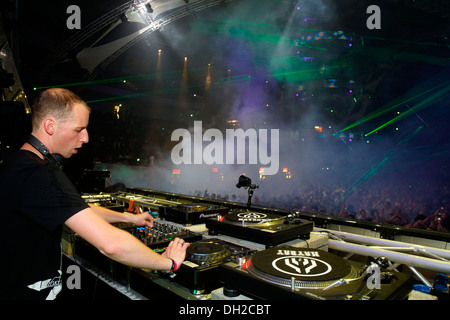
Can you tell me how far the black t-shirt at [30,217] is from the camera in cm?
104

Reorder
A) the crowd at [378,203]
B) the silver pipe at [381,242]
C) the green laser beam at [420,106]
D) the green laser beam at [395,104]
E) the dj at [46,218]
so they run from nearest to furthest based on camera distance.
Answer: the dj at [46,218] → the silver pipe at [381,242] → the crowd at [378,203] → the green laser beam at [420,106] → the green laser beam at [395,104]

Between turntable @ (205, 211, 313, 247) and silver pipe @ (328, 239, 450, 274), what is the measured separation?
0.98ft

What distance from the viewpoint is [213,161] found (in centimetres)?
1370

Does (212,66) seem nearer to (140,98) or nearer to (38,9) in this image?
(140,98)

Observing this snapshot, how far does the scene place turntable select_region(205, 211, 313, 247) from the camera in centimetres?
148

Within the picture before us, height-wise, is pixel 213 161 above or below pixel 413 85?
below

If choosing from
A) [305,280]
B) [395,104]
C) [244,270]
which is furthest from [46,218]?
[395,104]

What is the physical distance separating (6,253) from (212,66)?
12.9 metres

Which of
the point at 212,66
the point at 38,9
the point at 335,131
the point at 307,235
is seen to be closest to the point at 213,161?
Result: the point at 212,66

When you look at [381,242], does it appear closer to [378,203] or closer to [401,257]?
[401,257]

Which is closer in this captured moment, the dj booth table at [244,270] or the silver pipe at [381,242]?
the dj booth table at [244,270]

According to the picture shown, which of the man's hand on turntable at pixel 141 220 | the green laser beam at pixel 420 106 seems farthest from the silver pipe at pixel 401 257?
the green laser beam at pixel 420 106

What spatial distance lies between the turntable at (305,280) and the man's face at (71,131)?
1013 mm

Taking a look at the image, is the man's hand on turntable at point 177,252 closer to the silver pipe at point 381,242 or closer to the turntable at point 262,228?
→ the turntable at point 262,228
